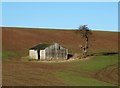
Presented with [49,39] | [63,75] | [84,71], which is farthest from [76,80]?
[49,39]

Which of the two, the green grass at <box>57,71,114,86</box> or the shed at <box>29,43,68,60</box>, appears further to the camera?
the shed at <box>29,43,68,60</box>

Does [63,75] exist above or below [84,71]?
above

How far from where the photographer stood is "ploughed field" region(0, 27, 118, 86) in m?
46.3

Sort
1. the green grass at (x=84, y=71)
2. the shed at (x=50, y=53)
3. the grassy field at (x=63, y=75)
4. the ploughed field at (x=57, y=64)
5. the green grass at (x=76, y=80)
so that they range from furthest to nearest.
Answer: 1. the shed at (x=50, y=53)
2. the ploughed field at (x=57, y=64)
3. the green grass at (x=84, y=71)
4. the green grass at (x=76, y=80)
5. the grassy field at (x=63, y=75)

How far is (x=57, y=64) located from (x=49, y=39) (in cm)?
4298

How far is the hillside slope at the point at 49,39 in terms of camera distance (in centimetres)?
9856

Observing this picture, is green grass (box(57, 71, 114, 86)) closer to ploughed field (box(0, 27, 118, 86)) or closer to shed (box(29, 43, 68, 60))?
ploughed field (box(0, 27, 118, 86))

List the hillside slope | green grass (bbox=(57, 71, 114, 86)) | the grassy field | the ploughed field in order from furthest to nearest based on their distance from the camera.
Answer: the hillside slope → the ploughed field → green grass (bbox=(57, 71, 114, 86)) → the grassy field

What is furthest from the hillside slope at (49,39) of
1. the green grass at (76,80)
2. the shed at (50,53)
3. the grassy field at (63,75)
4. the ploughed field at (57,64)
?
the green grass at (76,80)

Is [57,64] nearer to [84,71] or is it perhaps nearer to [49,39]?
[84,71]

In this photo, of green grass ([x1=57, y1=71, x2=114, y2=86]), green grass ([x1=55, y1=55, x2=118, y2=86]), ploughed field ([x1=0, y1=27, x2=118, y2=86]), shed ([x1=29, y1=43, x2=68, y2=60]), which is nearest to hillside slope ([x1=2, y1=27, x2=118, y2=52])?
ploughed field ([x1=0, y1=27, x2=118, y2=86])

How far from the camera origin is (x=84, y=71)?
193 ft

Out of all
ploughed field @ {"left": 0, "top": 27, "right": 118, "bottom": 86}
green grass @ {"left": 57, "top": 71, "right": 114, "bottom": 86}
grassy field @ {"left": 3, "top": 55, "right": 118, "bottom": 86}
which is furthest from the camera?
ploughed field @ {"left": 0, "top": 27, "right": 118, "bottom": 86}

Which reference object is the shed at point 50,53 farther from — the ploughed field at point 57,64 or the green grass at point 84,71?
the green grass at point 84,71
